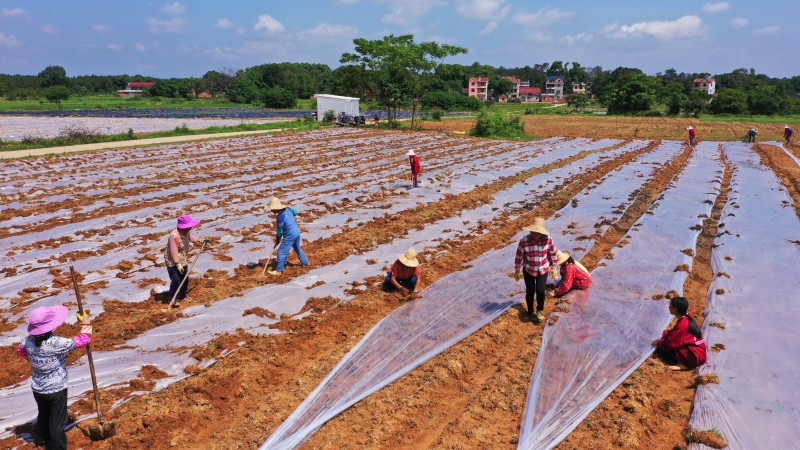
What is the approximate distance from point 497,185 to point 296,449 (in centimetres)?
1149

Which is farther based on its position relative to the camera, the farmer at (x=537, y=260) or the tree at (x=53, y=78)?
the tree at (x=53, y=78)

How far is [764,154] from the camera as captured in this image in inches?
867

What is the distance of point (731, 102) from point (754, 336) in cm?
5763

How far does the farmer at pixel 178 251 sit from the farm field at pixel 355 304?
0.36 meters

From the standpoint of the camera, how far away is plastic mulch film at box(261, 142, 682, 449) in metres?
4.28

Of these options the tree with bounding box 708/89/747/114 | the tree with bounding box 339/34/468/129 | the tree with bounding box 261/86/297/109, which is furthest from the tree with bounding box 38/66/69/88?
the tree with bounding box 708/89/747/114

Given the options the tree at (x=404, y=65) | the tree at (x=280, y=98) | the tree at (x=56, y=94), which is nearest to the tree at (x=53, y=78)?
the tree at (x=56, y=94)

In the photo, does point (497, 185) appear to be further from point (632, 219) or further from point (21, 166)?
point (21, 166)

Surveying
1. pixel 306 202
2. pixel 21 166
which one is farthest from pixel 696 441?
pixel 21 166

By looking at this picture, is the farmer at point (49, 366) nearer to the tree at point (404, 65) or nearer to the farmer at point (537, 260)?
the farmer at point (537, 260)

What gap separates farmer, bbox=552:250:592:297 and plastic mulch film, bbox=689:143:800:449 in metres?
1.48

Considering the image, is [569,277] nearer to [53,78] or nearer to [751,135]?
[751,135]

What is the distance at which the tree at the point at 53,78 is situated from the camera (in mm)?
106188

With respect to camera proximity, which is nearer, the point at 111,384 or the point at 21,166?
the point at 111,384
